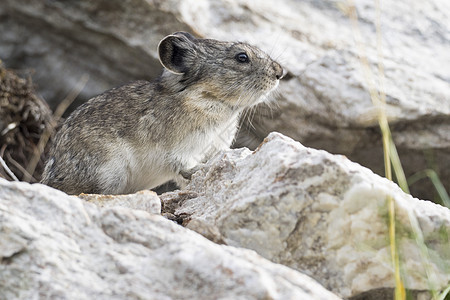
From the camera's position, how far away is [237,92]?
6637 mm

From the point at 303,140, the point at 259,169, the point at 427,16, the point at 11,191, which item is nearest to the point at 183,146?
the point at 303,140

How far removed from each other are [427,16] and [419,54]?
32.6 inches

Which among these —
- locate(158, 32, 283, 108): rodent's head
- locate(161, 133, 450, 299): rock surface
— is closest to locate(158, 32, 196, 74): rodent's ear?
locate(158, 32, 283, 108): rodent's head

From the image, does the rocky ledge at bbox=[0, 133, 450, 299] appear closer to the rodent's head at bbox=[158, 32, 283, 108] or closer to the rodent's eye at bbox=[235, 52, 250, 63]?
the rodent's head at bbox=[158, 32, 283, 108]

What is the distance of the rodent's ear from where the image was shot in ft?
21.6

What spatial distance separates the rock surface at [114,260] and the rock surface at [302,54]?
473 centimetres

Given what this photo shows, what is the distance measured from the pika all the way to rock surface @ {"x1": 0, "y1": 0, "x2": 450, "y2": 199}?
1.29 m

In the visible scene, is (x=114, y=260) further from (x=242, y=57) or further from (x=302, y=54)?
(x=302, y=54)

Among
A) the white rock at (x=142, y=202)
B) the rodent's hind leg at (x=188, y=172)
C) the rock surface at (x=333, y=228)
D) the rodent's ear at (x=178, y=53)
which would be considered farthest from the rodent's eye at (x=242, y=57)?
the rock surface at (x=333, y=228)

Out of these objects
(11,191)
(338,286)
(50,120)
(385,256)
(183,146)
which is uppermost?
(385,256)

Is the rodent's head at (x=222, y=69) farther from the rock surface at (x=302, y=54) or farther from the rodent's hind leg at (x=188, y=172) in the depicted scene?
the rock surface at (x=302, y=54)

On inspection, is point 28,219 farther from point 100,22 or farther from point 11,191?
point 100,22

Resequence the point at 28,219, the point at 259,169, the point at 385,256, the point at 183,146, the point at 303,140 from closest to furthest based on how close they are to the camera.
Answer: the point at 28,219
the point at 385,256
the point at 259,169
the point at 183,146
the point at 303,140

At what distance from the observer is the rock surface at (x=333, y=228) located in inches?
137
